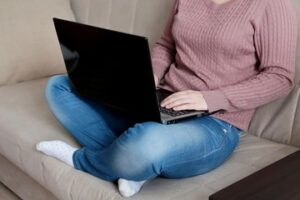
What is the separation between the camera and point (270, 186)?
959mm

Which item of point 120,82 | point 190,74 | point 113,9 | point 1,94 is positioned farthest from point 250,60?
point 1,94

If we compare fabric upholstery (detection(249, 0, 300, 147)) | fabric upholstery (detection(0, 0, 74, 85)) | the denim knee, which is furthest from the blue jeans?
fabric upholstery (detection(0, 0, 74, 85))

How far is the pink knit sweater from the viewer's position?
1.28m

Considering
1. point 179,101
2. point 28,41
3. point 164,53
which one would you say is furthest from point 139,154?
point 28,41

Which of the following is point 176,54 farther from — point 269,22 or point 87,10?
point 87,10

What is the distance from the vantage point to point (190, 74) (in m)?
1.44

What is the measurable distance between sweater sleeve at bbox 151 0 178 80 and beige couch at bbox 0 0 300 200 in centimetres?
20

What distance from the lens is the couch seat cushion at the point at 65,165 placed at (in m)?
1.18

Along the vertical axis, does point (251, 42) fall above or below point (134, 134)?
above

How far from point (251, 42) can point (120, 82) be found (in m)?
0.39

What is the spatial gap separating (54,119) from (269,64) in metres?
0.77

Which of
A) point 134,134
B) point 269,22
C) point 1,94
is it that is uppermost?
point 269,22

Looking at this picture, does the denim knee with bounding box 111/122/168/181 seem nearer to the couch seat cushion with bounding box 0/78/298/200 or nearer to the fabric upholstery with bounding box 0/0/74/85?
the couch seat cushion with bounding box 0/78/298/200

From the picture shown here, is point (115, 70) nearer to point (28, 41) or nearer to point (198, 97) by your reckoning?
point (198, 97)
